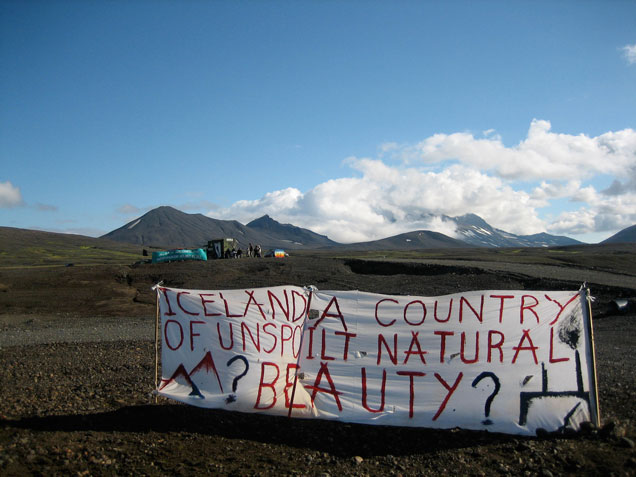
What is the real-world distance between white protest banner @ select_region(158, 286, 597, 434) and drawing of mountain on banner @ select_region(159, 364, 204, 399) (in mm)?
15

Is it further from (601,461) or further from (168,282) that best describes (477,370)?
(168,282)

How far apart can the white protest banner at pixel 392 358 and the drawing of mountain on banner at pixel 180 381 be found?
1cm

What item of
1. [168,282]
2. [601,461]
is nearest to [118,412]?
[601,461]

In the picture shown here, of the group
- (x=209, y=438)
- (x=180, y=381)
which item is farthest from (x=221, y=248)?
(x=209, y=438)

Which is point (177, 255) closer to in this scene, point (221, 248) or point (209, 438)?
point (221, 248)

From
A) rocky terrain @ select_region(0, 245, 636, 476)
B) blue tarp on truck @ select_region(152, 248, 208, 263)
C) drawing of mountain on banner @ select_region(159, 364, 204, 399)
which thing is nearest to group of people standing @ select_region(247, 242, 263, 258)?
blue tarp on truck @ select_region(152, 248, 208, 263)

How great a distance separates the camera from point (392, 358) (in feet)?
21.3

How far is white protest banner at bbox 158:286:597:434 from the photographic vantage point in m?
6.10

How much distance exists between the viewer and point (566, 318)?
6422 mm

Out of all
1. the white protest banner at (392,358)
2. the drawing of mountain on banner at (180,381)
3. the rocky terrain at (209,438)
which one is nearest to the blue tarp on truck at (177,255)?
the rocky terrain at (209,438)

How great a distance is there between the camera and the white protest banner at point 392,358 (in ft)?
20.0

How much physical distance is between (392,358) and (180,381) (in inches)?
124

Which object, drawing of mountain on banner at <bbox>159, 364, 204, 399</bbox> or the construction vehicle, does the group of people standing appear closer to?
the construction vehicle

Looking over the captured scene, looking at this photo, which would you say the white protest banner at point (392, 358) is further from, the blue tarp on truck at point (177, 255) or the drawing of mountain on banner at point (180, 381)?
the blue tarp on truck at point (177, 255)
